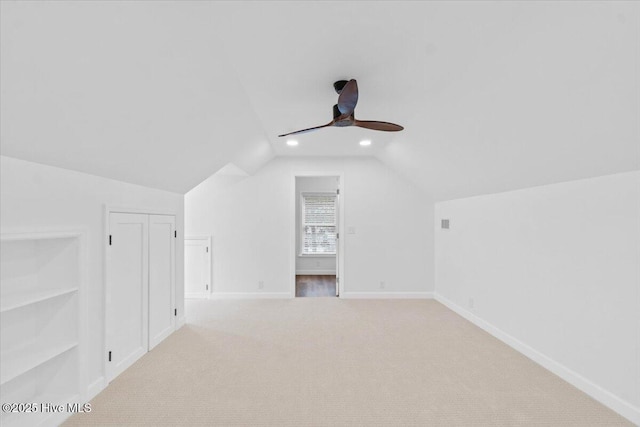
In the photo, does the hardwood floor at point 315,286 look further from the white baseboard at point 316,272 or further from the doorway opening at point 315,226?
the doorway opening at point 315,226

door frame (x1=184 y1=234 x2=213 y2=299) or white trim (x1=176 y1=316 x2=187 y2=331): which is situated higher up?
door frame (x1=184 y1=234 x2=213 y2=299)

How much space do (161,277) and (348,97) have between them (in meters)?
2.72

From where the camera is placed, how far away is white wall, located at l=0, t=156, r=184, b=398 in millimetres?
1794

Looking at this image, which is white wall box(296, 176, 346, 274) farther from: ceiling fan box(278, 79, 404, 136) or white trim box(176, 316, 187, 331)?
ceiling fan box(278, 79, 404, 136)

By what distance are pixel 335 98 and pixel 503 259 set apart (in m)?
2.41

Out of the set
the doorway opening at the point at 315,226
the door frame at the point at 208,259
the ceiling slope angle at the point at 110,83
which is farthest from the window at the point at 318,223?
the ceiling slope angle at the point at 110,83

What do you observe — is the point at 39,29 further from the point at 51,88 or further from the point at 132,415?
the point at 132,415

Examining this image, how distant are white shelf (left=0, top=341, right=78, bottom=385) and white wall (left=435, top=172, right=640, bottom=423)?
3.65m

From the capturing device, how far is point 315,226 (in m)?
7.56

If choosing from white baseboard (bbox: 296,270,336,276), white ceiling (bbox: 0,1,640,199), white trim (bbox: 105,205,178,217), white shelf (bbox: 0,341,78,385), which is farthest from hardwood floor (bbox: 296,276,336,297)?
white shelf (bbox: 0,341,78,385)

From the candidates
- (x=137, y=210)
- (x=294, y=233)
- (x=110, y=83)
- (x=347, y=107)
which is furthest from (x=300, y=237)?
(x=110, y=83)

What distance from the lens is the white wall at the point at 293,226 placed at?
5.20 m

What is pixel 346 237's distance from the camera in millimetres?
5266

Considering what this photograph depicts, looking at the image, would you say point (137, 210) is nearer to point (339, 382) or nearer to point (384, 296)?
point (339, 382)
